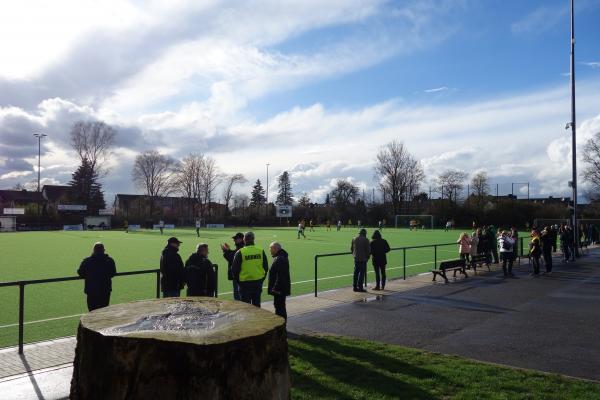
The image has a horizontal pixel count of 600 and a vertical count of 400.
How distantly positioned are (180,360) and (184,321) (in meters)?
0.70

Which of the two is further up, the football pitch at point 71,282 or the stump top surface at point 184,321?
the stump top surface at point 184,321

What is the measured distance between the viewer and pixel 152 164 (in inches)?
3551

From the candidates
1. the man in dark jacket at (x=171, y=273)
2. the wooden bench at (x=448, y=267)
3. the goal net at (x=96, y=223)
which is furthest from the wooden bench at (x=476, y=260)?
the goal net at (x=96, y=223)

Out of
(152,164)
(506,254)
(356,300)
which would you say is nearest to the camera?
(356,300)

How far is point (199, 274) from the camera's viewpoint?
8.59 metres

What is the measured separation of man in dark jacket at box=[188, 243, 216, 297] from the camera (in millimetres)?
8570

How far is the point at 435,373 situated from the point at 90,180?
279 feet

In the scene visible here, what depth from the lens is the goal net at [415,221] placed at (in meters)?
70.7

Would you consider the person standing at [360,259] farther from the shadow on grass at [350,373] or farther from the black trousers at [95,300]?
the black trousers at [95,300]

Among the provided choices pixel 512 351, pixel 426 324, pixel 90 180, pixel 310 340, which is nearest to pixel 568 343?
pixel 512 351

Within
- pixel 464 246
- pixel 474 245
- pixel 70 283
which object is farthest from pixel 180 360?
pixel 474 245

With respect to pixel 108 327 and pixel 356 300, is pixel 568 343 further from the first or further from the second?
pixel 108 327

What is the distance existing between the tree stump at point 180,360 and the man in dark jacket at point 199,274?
198 inches

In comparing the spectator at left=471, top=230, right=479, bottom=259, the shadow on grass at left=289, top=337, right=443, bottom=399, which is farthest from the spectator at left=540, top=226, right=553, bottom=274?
the shadow on grass at left=289, top=337, right=443, bottom=399
